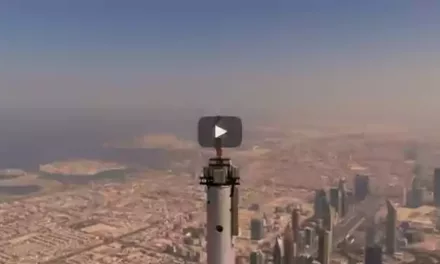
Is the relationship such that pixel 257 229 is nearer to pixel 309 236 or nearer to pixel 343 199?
pixel 309 236

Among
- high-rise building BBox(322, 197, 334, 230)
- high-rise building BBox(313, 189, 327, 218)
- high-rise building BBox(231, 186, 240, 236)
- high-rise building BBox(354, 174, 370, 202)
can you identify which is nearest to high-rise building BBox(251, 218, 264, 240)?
high-rise building BBox(322, 197, 334, 230)

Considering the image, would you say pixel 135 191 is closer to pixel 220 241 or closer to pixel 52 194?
pixel 52 194

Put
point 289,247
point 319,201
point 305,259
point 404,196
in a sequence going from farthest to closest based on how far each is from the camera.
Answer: point 404,196, point 319,201, point 289,247, point 305,259

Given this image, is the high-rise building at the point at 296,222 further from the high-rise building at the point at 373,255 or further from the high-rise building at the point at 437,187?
the high-rise building at the point at 437,187

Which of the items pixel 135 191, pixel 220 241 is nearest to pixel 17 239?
pixel 135 191

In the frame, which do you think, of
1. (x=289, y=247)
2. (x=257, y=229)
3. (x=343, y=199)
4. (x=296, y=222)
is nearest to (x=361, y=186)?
(x=343, y=199)

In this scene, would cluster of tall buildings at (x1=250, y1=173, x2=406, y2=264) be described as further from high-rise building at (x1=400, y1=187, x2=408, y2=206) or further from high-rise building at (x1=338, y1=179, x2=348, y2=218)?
high-rise building at (x1=400, y1=187, x2=408, y2=206)
